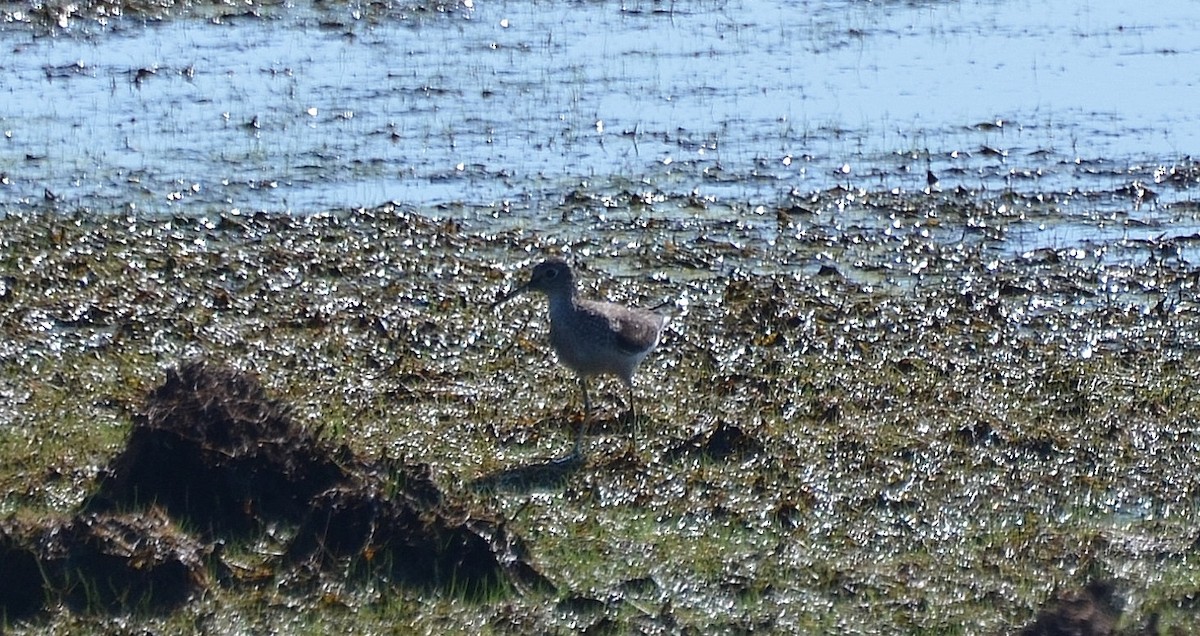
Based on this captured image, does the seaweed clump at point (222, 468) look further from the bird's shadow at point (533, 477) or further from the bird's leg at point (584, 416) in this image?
the bird's leg at point (584, 416)

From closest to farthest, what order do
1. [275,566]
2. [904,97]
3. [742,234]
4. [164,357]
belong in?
1. [275,566]
2. [164,357]
3. [742,234]
4. [904,97]

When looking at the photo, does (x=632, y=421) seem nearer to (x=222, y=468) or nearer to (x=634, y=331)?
(x=634, y=331)

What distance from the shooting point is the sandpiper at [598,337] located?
9766mm

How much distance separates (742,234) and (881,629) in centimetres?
606

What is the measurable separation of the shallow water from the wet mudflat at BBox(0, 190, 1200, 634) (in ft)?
2.97

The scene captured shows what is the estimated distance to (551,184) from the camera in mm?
14336

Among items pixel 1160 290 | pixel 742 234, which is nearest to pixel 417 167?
pixel 742 234

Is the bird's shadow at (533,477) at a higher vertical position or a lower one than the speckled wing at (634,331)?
lower

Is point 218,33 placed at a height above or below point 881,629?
above

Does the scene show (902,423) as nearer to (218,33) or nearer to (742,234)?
(742,234)

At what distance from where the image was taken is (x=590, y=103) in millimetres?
16812

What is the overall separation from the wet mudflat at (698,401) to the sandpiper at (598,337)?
192 millimetres

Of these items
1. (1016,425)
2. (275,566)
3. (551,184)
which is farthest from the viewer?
(551,184)

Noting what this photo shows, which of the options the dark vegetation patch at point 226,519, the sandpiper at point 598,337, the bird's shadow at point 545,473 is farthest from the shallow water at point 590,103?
the dark vegetation patch at point 226,519
